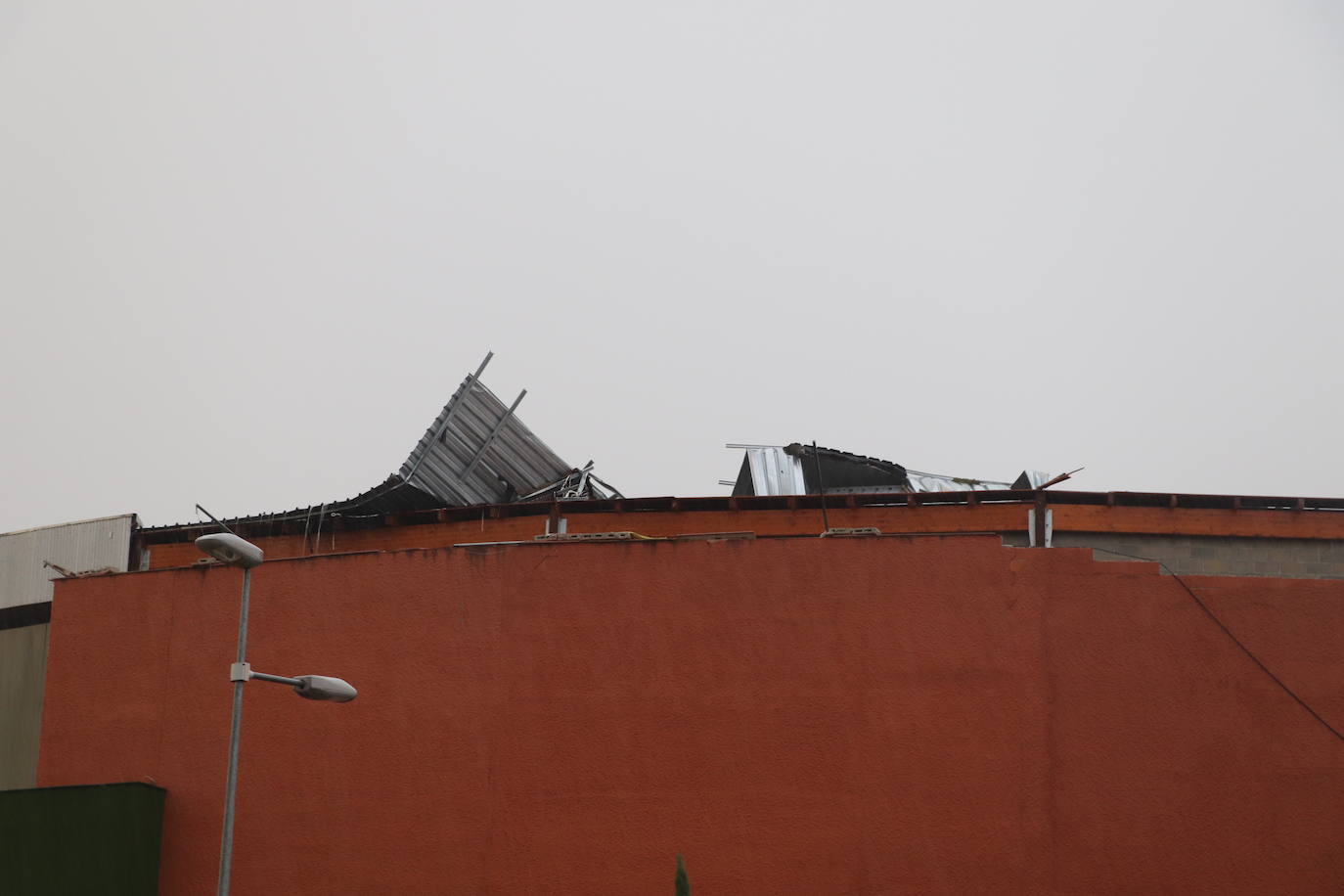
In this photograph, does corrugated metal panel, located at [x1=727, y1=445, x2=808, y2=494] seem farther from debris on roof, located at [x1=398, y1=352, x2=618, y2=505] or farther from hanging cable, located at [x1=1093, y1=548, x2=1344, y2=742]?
hanging cable, located at [x1=1093, y1=548, x2=1344, y2=742]

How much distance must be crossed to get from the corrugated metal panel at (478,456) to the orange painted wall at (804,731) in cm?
561

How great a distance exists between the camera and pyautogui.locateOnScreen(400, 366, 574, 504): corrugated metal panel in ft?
76.5

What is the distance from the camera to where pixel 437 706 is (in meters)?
17.2

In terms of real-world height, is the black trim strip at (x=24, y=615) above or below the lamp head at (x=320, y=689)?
above

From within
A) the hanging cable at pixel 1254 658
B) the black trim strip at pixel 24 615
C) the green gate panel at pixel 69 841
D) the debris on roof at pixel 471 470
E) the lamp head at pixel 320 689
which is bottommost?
the green gate panel at pixel 69 841

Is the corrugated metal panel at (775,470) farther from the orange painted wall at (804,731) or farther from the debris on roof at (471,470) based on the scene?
the orange painted wall at (804,731)

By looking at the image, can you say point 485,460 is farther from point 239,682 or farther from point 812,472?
point 239,682

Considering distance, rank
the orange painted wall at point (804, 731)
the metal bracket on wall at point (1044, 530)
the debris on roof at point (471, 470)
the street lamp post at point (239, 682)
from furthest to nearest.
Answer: the debris on roof at point (471, 470)
the metal bracket on wall at point (1044, 530)
the orange painted wall at point (804, 731)
the street lamp post at point (239, 682)

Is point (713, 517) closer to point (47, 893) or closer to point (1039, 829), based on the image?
point (1039, 829)

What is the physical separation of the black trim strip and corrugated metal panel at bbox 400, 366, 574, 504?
6105 mm

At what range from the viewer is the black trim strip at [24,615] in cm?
2278

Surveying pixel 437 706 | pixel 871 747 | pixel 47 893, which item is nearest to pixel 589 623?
pixel 437 706

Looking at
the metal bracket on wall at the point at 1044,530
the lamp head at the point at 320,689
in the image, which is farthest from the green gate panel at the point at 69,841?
the metal bracket on wall at the point at 1044,530

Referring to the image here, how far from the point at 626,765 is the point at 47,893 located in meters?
6.79
